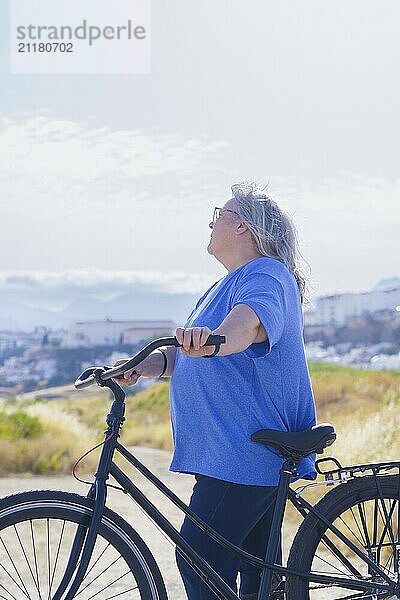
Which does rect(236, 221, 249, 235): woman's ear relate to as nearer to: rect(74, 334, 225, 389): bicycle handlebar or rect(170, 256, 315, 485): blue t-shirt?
rect(170, 256, 315, 485): blue t-shirt

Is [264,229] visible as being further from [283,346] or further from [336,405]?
[336,405]

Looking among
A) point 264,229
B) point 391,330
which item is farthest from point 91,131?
point 264,229

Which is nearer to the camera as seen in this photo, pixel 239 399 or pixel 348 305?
pixel 239 399

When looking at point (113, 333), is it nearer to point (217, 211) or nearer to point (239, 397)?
point (217, 211)

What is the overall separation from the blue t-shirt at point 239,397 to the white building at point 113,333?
12.3 metres

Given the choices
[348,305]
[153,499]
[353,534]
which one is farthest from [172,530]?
[348,305]

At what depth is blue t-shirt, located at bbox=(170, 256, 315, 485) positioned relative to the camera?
8.45ft

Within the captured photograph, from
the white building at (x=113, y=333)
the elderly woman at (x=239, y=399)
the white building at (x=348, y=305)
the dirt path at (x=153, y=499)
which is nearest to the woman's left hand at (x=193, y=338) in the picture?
the elderly woman at (x=239, y=399)

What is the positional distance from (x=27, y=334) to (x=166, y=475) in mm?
8518

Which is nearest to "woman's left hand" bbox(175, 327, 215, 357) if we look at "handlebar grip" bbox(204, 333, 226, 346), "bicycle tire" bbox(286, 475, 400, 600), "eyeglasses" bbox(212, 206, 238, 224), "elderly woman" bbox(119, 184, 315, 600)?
"handlebar grip" bbox(204, 333, 226, 346)

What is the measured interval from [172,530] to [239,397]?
380mm

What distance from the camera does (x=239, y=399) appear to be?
259 cm

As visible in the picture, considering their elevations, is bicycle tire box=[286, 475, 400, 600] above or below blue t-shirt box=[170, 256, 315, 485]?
below

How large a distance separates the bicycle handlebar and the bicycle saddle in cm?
37
